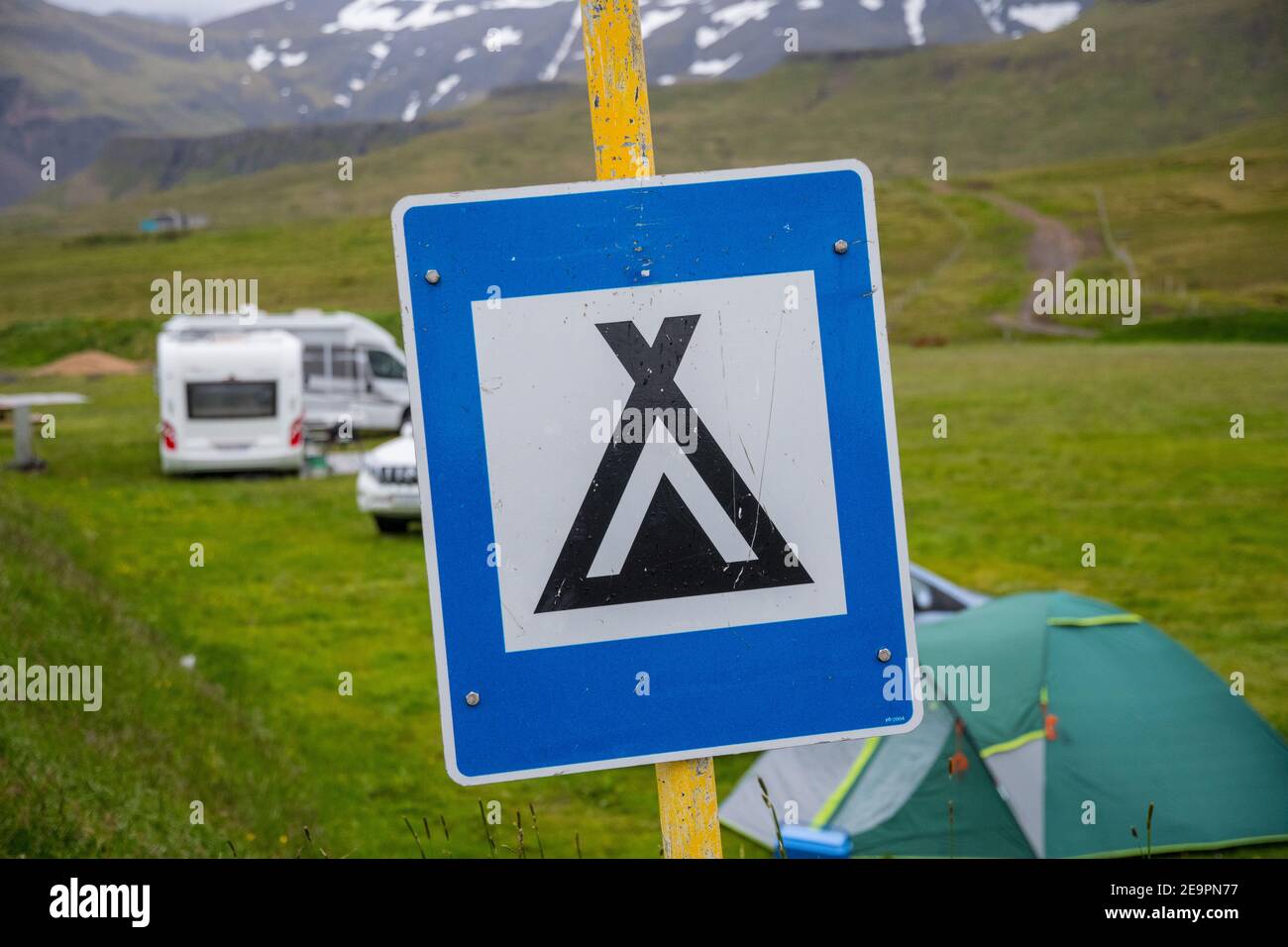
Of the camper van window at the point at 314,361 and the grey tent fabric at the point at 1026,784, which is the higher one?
the camper van window at the point at 314,361

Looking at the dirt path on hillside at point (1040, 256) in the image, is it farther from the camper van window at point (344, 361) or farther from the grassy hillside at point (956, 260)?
the camper van window at point (344, 361)

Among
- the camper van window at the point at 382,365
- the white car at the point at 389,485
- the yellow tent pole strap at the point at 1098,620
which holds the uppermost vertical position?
the camper van window at the point at 382,365

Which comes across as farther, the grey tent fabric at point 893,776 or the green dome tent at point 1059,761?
the grey tent fabric at point 893,776

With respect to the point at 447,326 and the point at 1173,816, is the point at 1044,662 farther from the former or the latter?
the point at 447,326

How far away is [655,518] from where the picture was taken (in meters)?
1.92

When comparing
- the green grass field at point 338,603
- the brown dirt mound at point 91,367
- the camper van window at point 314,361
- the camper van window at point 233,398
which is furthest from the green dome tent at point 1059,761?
the brown dirt mound at point 91,367

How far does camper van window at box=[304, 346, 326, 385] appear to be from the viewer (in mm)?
27625

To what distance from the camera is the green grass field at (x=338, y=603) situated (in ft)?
19.6

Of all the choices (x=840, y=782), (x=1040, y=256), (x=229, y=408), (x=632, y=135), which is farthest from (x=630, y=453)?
(x=1040, y=256)

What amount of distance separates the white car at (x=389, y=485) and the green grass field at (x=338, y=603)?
51 centimetres

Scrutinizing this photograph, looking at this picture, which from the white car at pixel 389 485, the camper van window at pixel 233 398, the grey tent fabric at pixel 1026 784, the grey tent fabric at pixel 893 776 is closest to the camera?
the grey tent fabric at pixel 1026 784

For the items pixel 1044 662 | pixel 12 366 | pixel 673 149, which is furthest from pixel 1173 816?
pixel 673 149

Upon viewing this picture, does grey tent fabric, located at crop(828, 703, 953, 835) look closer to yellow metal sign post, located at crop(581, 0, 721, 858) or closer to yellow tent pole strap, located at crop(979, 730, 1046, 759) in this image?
yellow tent pole strap, located at crop(979, 730, 1046, 759)

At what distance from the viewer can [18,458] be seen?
22.2 m
